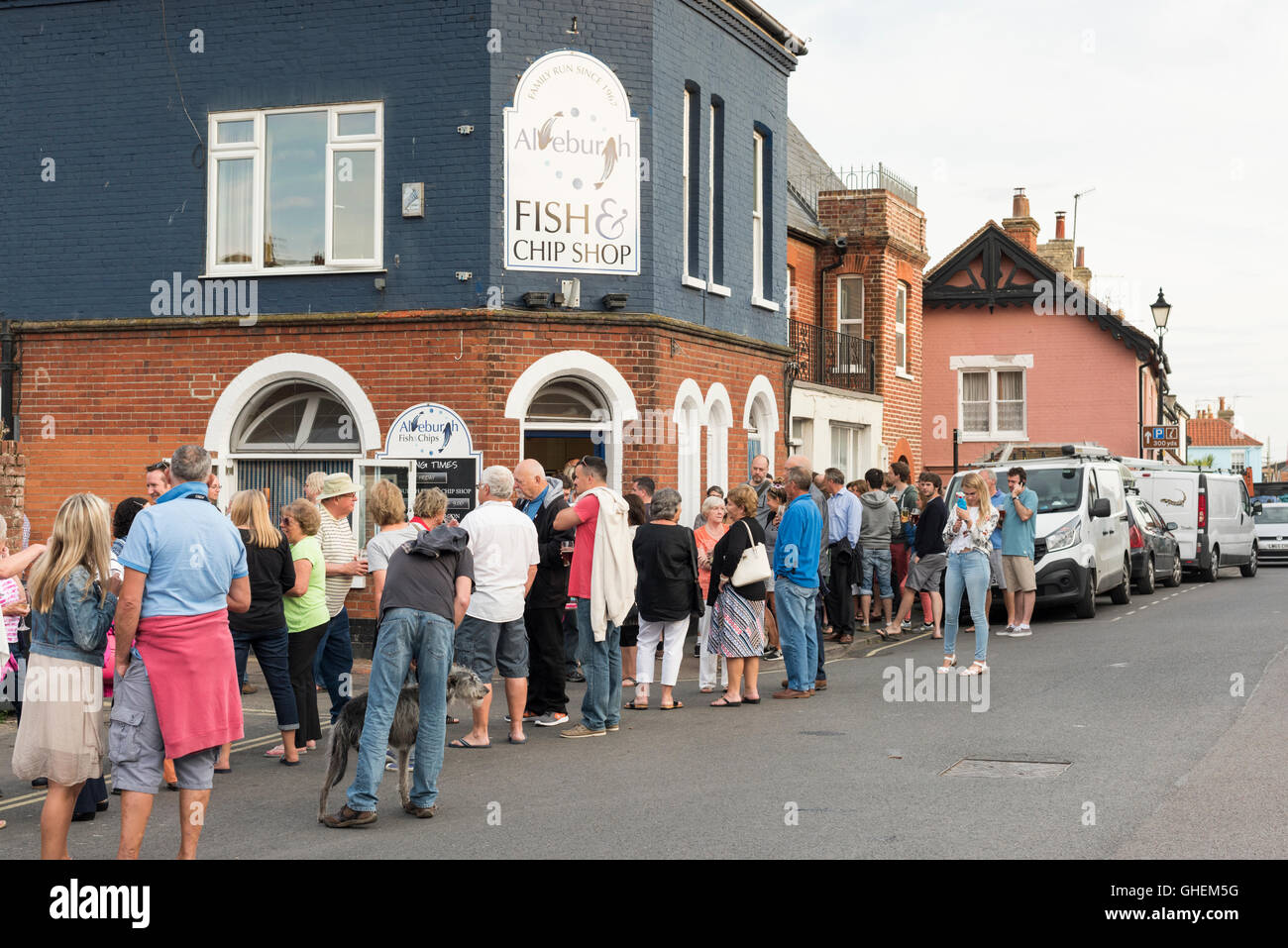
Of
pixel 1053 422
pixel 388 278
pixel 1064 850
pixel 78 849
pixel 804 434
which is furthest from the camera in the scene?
pixel 1053 422

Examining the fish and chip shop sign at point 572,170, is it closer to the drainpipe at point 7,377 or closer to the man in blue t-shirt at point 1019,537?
the man in blue t-shirt at point 1019,537

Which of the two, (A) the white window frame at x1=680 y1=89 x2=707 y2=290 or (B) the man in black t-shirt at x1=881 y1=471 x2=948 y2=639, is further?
(A) the white window frame at x1=680 y1=89 x2=707 y2=290

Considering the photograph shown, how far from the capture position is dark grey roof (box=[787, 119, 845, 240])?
2563 centimetres

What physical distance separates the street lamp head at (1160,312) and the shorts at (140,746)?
28.1m

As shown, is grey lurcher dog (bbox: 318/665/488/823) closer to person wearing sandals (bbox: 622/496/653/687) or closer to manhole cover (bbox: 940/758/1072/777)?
manhole cover (bbox: 940/758/1072/777)

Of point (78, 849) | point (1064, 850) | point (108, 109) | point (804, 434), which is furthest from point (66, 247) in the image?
point (1064, 850)

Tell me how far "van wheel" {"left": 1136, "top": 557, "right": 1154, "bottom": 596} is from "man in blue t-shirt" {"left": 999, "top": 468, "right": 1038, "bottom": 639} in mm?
7112

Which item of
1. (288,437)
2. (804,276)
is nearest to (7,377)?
(288,437)

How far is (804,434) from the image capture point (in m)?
23.3

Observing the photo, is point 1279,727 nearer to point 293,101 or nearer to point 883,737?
point 883,737

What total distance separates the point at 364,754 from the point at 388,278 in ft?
28.1

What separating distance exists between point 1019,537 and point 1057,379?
23.4 meters

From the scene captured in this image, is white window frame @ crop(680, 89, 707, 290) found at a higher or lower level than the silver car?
higher

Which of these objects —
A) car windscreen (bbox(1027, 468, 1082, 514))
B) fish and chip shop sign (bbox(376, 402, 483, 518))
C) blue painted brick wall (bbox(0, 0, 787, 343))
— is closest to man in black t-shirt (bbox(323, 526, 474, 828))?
fish and chip shop sign (bbox(376, 402, 483, 518))
